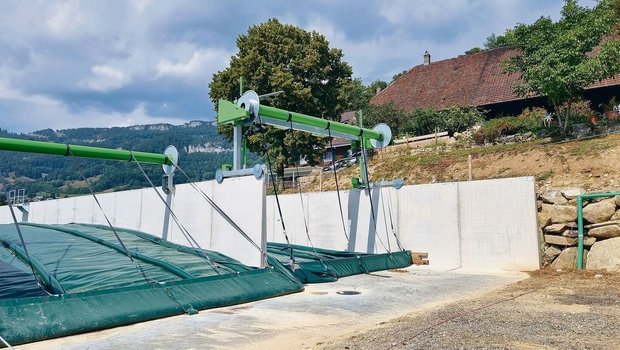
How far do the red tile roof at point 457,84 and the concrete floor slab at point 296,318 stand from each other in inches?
710

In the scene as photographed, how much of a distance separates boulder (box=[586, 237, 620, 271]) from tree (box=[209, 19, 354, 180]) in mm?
14709

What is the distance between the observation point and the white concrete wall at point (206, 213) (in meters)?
9.20

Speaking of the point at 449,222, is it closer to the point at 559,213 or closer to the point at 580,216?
the point at 559,213

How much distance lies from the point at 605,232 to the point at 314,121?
665cm

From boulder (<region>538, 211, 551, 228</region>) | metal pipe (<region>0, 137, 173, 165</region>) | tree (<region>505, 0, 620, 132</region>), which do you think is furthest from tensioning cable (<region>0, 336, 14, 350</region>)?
tree (<region>505, 0, 620, 132</region>)

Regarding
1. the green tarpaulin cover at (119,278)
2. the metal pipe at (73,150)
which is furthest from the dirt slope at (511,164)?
the metal pipe at (73,150)

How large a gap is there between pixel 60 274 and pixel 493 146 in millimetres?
15435

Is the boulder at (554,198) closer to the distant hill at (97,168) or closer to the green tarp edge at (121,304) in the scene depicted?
the green tarp edge at (121,304)

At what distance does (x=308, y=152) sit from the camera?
2309 cm

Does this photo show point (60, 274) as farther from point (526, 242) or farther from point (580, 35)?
point (580, 35)

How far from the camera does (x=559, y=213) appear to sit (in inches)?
412

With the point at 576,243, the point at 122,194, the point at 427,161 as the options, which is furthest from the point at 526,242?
A: the point at 122,194

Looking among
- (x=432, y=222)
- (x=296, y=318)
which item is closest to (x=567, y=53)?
(x=432, y=222)

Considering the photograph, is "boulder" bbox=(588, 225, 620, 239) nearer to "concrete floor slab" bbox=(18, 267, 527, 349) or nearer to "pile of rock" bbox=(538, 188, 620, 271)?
"pile of rock" bbox=(538, 188, 620, 271)
